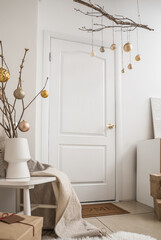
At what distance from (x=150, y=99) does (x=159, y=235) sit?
6.14 ft

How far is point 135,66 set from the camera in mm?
3104

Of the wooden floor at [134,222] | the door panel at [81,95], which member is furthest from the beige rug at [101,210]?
the door panel at [81,95]

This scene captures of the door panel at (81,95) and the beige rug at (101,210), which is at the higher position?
the door panel at (81,95)

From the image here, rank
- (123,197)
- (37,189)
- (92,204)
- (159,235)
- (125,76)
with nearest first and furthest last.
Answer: (159,235), (37,189), (92,204), (123,197), (125,76)

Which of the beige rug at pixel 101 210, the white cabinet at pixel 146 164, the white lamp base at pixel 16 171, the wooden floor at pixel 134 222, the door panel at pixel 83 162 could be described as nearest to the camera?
the white lamp base at pixel 16 171

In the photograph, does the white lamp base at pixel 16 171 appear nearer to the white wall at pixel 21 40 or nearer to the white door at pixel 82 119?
the white wall at pixel 21 40

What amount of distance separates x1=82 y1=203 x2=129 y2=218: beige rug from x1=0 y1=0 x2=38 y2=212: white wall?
2.74ft

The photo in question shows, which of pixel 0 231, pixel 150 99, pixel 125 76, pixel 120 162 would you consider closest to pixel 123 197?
pixel 120 162

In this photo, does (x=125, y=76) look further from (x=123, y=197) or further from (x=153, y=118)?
(x=123, y=197)

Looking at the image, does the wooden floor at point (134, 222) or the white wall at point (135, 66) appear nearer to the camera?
the wooden floor at point (134, 222)

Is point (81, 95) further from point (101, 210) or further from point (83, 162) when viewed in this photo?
point (101, 210)

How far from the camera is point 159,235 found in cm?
171

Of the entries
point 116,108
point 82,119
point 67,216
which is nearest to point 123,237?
point 67,216

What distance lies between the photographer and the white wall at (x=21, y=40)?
2.09 meters
